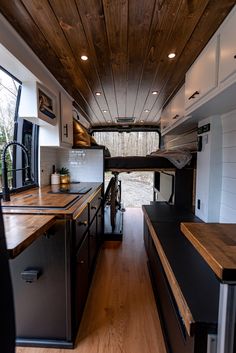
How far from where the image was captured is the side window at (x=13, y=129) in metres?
1.96

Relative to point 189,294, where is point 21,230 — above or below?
above

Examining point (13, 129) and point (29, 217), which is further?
point (13, 129)

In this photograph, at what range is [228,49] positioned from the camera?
47.7 inches

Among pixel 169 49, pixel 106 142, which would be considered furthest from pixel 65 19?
pixel 106 142

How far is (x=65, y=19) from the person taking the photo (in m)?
1.41

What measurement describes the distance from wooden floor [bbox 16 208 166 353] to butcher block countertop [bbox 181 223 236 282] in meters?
1.18

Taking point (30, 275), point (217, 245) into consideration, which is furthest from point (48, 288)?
point (217, 245)

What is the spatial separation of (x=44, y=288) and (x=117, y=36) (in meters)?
1.92

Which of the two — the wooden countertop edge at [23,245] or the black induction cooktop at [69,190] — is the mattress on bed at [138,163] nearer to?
the black induction cooktop at [69,190]

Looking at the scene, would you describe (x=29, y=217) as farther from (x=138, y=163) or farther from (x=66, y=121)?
Answer: (x=138, y=163)

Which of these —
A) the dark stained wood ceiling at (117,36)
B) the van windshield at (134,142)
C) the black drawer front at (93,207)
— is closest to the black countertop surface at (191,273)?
the black drawer front at (93,207)

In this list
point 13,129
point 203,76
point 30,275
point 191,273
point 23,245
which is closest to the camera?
point 23,245

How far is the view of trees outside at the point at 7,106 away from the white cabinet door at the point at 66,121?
2.19 ft

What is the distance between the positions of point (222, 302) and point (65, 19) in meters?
1.75
